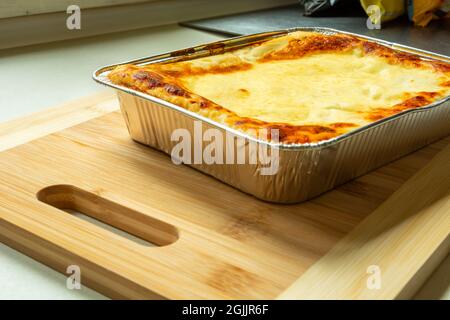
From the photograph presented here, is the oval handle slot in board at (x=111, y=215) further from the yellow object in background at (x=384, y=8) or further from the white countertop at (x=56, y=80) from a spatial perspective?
the yellow object in background at (x=384, y=8)

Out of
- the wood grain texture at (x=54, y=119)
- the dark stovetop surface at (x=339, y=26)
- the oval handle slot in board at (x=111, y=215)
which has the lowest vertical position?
the oval handle slot in board at (x=111, y=215)

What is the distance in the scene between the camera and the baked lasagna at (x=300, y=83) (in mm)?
798

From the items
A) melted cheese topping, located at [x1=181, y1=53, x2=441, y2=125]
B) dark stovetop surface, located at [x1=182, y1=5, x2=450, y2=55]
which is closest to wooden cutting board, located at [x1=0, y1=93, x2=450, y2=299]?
melted cheese topping, located at [x1=181, y1=53, x2=441, y2=125]

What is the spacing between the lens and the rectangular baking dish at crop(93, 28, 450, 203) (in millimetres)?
714

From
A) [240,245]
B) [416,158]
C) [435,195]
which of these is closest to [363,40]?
[416,158]

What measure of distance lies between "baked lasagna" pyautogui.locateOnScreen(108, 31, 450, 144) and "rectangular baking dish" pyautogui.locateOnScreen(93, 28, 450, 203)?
0.02m

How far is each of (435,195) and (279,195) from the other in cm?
22

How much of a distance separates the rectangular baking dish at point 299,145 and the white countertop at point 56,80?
180 millimetres

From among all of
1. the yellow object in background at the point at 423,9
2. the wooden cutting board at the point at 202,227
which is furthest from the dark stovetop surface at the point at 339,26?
the wooden cutting board at the point at 202,227

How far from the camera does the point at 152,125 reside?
0.87 metres

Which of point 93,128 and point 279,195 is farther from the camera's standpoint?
point 93,128

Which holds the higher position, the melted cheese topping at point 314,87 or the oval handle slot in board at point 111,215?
the melted cheese topping at point 314,87

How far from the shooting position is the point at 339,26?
198cm
